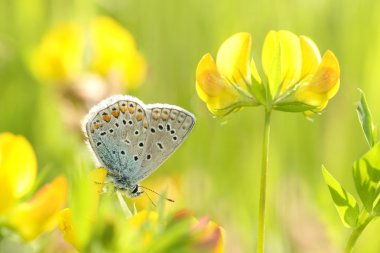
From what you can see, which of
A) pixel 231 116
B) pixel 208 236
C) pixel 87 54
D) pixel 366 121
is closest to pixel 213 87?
pixel 366 121

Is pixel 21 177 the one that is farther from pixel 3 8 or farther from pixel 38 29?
pixel 3 8

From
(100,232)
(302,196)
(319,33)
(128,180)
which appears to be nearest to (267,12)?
(319,33)

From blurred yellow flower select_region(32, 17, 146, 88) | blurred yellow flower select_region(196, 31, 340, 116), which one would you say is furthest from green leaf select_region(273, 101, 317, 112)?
blurred yellow flower select_region(32, 17, 146, 88)

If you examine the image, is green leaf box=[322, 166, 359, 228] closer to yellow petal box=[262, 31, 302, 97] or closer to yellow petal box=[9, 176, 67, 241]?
yellow petal box=[262, 31, 302, 97]

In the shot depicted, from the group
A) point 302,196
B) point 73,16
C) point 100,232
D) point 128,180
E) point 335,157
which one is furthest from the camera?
point 73,16

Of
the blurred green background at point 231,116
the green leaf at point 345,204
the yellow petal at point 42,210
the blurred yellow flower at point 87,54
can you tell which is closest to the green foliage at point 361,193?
the green leaf at point 345,204

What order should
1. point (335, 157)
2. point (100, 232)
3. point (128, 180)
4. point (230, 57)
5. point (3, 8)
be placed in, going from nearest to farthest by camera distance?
point (100, 232), point (230, 57), point (128, 180), point (335, 157), point (3, 8)

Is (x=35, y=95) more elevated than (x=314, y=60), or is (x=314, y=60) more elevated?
(x=314, y=60)
